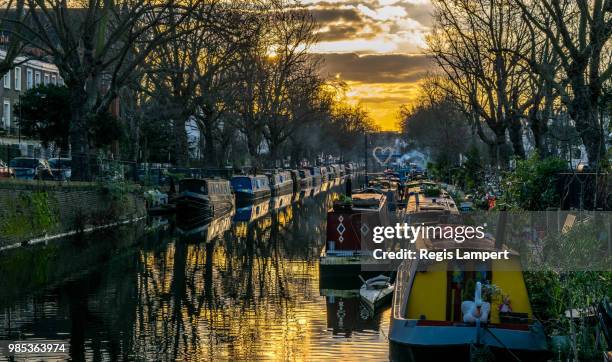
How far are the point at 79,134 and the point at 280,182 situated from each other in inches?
1851

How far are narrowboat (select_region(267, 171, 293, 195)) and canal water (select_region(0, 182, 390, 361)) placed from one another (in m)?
45.2

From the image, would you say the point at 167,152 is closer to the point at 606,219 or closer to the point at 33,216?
the point at 33,216

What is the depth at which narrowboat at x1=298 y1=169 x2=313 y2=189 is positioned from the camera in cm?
10616

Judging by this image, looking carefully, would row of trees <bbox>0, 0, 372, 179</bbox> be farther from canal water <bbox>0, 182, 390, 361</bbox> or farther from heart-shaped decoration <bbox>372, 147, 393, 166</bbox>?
heart-shaped decoration <bbox>372, 147, 393, 166</bbox>

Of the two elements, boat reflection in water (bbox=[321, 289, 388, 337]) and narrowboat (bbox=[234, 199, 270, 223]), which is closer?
boat reflection in water (bbox=[321, 289, 388, 337])

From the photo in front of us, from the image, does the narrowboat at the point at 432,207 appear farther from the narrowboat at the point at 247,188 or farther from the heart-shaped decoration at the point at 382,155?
the heart-shaped decoration at the point at 382,155

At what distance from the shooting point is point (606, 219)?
65.4 ft

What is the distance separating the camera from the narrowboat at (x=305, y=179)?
10616cm

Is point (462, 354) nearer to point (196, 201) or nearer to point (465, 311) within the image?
point (465, 311)

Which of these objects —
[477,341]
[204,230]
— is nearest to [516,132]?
[204,230]

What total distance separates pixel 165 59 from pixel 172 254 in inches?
1143

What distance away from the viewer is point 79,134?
45.1 meters

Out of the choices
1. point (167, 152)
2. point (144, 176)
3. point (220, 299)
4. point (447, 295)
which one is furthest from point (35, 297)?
point (167, 152)

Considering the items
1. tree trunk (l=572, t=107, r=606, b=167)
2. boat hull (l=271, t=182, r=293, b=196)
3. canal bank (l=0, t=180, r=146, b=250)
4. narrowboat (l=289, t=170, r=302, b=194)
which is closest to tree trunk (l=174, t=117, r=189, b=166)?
boat hull (l=271, t=182, r=293, b=196)
